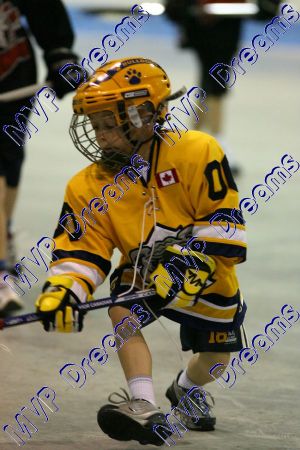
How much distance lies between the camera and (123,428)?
114 inches

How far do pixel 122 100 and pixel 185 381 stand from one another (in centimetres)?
90

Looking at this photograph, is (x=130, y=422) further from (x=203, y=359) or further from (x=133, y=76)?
(x=133, y=76)

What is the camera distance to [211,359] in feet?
10.7

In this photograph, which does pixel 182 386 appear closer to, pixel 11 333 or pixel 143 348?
pixel 143 348

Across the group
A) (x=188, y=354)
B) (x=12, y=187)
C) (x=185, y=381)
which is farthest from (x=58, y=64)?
(x=185, y=381)

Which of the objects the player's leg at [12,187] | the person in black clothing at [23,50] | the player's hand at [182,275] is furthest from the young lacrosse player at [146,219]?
the player's leg at [12,187]

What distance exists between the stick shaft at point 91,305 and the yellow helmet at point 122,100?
370 millimetres

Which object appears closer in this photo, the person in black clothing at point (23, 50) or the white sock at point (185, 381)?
the white sock at point (185, 381)

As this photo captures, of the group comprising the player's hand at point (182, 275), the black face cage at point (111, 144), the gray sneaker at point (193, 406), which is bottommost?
the gray sneaker at point (193, 406)

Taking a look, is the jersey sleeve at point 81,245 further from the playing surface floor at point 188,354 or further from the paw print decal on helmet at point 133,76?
the playing surface floor at point 188,354

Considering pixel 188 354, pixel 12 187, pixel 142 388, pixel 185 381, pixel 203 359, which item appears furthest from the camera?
pixel 12 187

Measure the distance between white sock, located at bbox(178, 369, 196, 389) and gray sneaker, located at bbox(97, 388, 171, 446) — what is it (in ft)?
1.35

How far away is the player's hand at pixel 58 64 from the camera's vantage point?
463 cm

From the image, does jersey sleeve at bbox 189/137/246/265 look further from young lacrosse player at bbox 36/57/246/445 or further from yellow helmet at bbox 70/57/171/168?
yellow helmet at bbox 70/57/171/168
